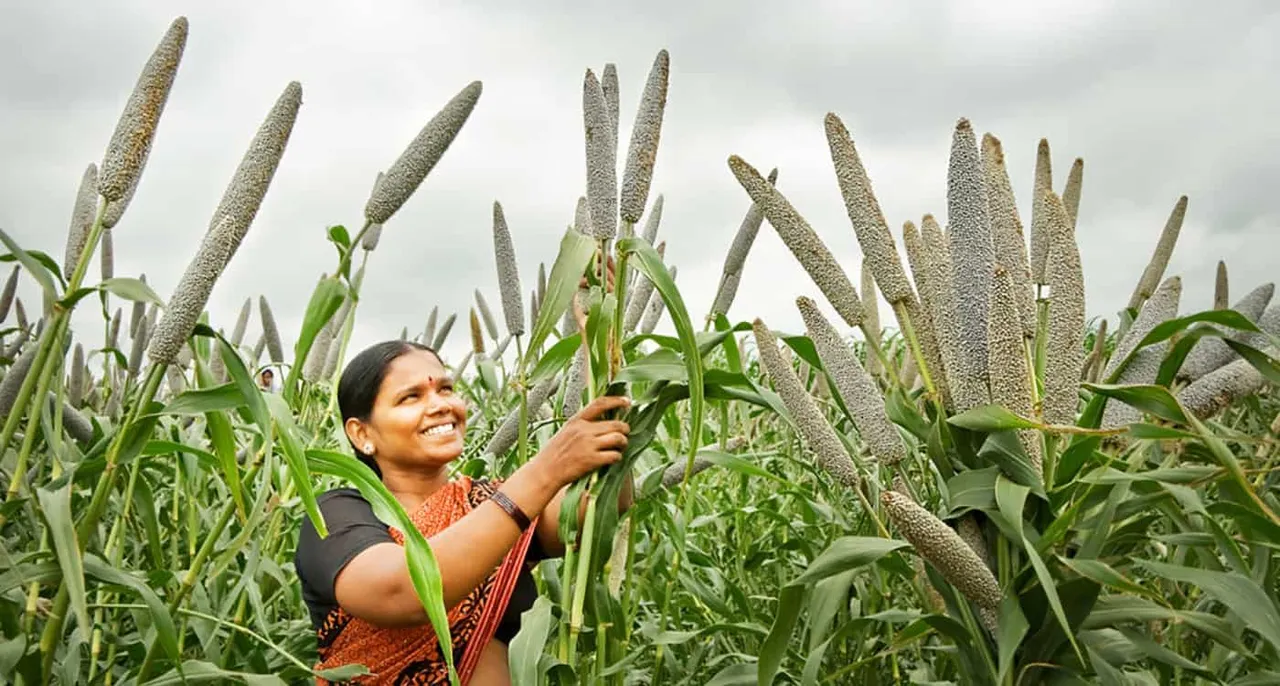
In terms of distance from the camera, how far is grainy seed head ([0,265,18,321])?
11.5ft

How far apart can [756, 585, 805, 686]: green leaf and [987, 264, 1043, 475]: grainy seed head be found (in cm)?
41

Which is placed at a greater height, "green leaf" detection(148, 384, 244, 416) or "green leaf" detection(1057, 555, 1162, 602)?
"green leaf" detection(148, 384, 244, 416)

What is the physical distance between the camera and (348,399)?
114 inches

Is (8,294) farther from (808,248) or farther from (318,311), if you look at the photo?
(808,248)

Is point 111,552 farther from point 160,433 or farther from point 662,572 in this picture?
point 662,572

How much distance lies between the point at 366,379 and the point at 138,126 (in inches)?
38.8

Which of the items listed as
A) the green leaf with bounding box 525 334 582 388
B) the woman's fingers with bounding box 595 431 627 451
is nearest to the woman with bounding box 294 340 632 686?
the woman's fingers with bounding box 595 431 627 451

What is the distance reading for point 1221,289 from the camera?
306cm

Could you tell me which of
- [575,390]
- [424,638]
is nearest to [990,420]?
[575,390]

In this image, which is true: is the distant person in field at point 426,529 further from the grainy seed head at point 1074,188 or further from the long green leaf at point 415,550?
the grainy seed head at point 1074,188

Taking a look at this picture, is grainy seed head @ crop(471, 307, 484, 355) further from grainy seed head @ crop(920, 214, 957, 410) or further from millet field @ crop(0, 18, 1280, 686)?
grainy seed head @ crop(920, 214, 957, 410)

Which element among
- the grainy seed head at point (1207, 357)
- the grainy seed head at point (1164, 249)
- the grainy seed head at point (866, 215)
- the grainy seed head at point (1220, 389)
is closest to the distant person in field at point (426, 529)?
the grainy seed head at point (866, 215)

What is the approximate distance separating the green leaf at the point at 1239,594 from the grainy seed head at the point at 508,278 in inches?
55.5

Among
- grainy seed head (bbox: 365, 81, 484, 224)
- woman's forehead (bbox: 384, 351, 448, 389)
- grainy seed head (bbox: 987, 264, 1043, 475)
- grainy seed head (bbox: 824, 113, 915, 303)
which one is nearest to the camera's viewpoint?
grainy seed head (bbox: 987, 264, 1043, 475)
